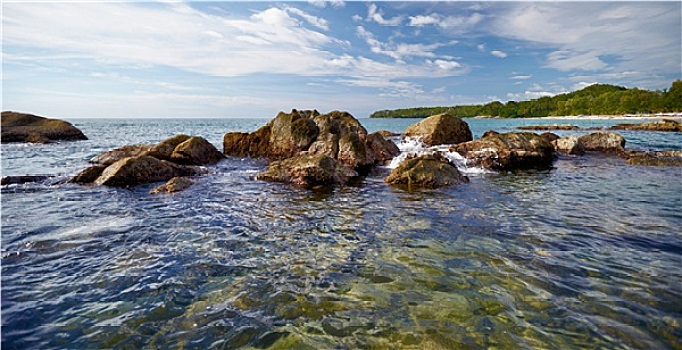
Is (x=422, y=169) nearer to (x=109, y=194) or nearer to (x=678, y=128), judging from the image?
(x=109, y=194)

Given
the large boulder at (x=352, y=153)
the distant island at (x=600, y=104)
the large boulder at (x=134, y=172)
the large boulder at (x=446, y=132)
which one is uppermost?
the distant island at (x=600, y=104)

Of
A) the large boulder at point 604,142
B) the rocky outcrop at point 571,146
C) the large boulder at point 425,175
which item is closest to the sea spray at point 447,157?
the large boulder at point 425,175

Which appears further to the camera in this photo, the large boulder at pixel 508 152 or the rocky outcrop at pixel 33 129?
the rocky outcrop at pixel 33 129

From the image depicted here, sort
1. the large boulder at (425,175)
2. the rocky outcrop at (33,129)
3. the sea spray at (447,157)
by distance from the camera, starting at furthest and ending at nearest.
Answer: the rocky outcrop at (33,129) < the sea spray at (447,157) < the large boulder at (425,175)

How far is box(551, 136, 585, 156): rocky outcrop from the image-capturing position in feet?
79.1

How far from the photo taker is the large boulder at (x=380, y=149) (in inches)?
820

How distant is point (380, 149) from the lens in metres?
21.3

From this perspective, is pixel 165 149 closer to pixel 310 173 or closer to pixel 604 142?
pixel 310 173

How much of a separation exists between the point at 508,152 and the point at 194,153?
18062 millimetres

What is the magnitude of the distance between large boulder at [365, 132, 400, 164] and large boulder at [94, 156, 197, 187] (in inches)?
448

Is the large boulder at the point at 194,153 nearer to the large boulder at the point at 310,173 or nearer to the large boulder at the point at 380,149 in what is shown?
the large boulder at the point at 310,173

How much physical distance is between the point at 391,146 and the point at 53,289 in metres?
19.0

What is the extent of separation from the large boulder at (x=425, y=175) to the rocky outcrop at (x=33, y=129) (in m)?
40.4

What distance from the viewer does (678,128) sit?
52250mm
